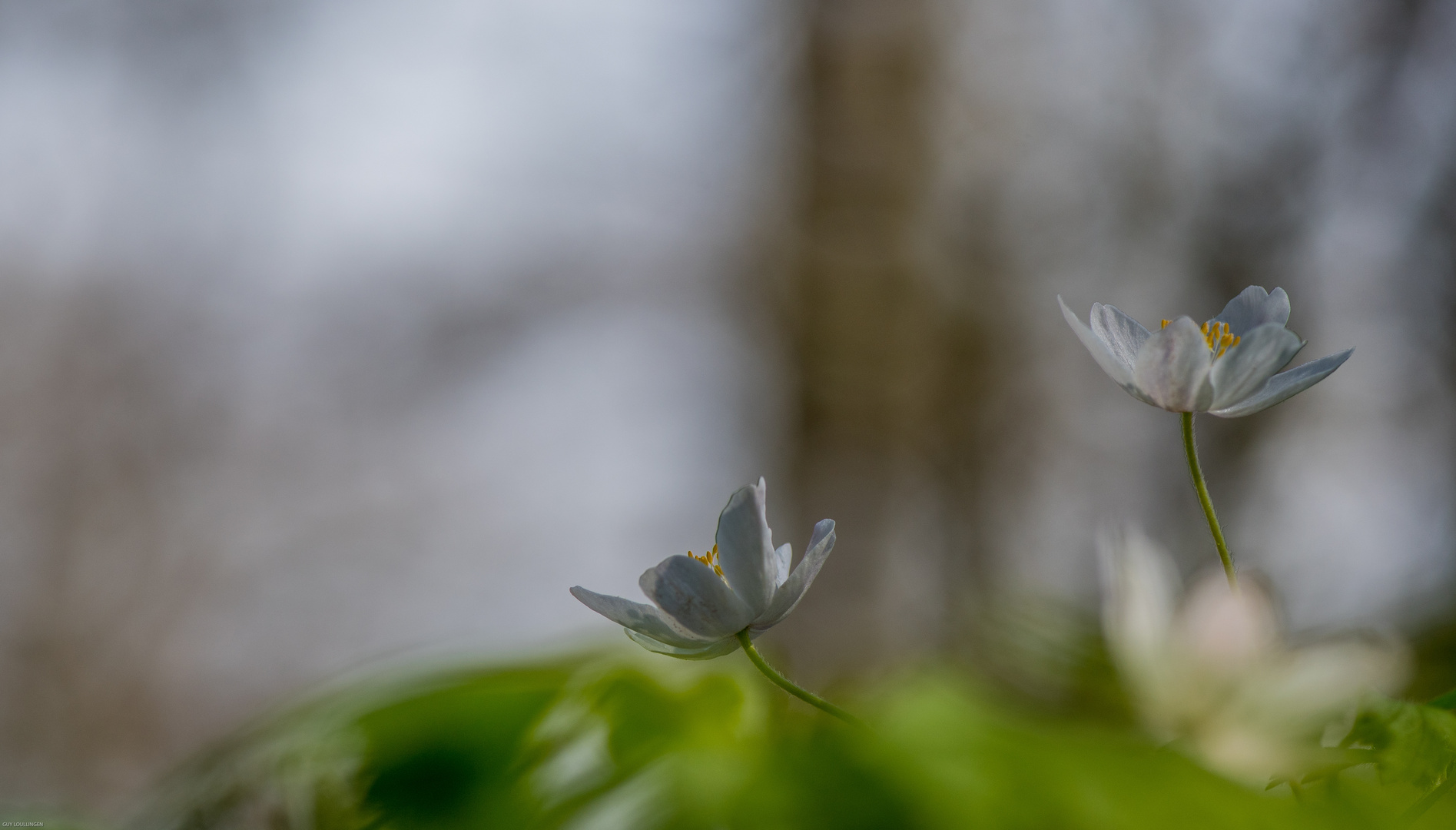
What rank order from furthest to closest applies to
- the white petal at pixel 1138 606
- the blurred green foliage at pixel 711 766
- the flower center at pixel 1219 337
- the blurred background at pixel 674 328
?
the blurred background at pixel 674 328 < the flower center at pixel 1219 337 < the white petal at pixel 1138 606 < the blurred green foliage at pixel 711 766

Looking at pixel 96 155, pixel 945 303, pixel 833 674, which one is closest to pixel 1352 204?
pixel 945 303

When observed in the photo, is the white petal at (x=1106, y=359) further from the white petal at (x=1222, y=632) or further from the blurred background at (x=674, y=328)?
the blurred background at (x=674, y=328)

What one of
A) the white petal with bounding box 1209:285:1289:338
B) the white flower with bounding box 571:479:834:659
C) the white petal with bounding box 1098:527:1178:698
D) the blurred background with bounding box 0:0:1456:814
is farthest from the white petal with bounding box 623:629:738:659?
the blurred background with bounding box 0:0:1456:814

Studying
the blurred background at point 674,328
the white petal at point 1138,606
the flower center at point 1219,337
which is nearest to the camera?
the white petal at point 1138,606

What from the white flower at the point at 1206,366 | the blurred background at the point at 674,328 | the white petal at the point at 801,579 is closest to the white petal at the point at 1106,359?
the white flower at the point at 1206,366

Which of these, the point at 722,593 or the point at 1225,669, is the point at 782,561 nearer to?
the point at 722,593

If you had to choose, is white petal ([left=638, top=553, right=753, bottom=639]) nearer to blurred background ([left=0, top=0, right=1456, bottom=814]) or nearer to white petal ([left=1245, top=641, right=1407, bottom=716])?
white petal ([left=1245, top=641, right=1407, bottom=716])

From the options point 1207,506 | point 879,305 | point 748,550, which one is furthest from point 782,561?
point 879,305

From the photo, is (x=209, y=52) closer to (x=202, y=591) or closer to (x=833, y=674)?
(x=202, y=591)
